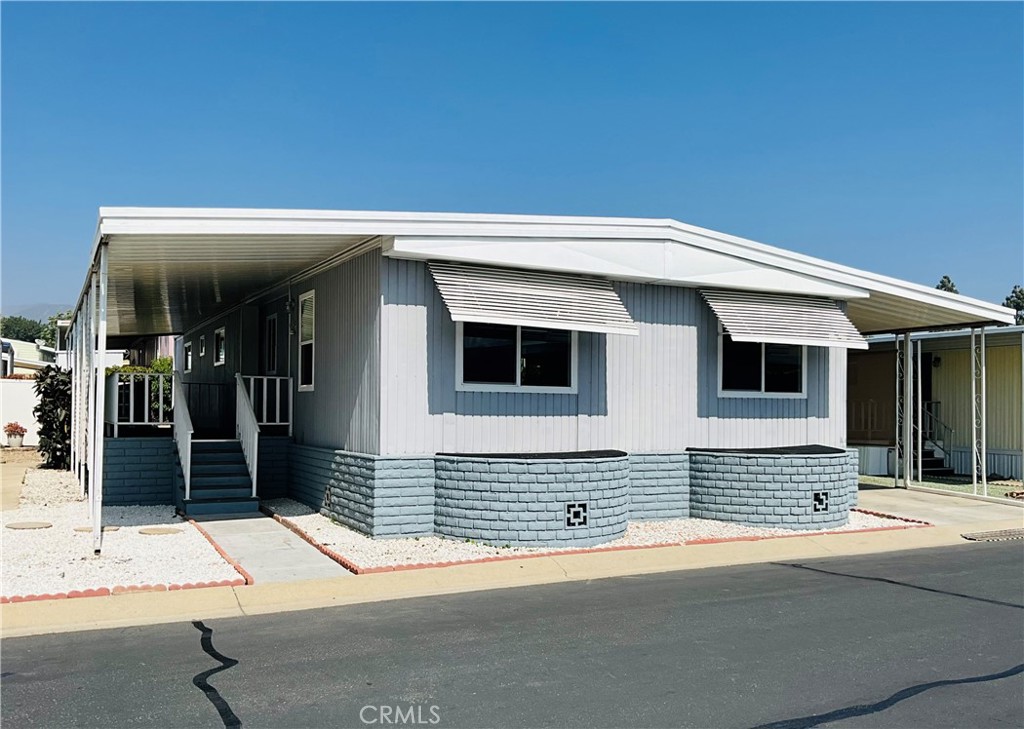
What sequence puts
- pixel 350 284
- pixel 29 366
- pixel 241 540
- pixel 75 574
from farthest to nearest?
pixel 29 366, pixel 350 284, pixel 241 540, pixel 75 574

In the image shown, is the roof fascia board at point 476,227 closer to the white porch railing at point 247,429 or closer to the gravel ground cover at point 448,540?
the gravel ground cover at point 448,540

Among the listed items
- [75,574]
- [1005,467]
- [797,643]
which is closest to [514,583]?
[797,643]

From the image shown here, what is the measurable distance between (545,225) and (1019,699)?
730 cm

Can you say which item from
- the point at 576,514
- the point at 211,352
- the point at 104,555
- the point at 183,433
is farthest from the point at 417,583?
the point at 211,352

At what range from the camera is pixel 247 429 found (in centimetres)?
1327

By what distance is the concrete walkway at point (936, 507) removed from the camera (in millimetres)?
13594

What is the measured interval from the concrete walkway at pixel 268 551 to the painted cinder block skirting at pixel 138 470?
2.00 meters

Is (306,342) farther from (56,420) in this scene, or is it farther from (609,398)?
(56,420)

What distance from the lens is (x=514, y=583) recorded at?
8.83 meters

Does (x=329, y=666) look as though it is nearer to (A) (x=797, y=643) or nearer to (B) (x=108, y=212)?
(A) (x=797, y=643)

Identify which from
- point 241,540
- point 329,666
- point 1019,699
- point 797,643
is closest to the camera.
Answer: point 1019,699

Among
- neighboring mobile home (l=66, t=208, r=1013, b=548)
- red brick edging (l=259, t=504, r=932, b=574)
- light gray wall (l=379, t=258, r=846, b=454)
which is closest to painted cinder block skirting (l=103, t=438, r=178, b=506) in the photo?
neighboring mobile home (l=66, t=208, r=1013, b=548)

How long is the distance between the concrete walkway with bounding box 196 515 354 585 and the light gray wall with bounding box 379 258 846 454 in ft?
5.12

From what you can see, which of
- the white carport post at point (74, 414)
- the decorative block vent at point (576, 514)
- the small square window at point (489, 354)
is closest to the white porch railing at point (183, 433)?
the white carport post at point (74, 414)
